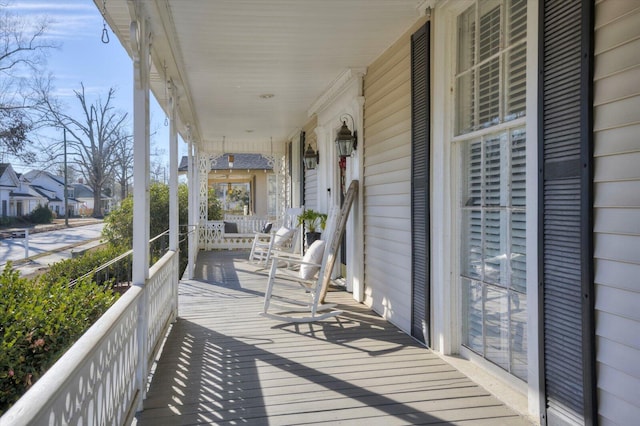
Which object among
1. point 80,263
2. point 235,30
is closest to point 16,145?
point 235,30

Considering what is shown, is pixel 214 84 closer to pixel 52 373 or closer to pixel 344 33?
pixel 344 33

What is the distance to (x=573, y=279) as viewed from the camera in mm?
1949

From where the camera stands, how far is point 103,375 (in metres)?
1.83

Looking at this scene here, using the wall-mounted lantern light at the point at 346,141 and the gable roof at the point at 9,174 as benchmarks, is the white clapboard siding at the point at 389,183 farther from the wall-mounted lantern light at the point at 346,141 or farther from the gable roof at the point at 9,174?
the gable roof at the point at 9,174

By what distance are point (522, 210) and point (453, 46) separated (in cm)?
130

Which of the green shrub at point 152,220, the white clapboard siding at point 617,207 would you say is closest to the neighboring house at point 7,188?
the white clapboard siding at point 617,207

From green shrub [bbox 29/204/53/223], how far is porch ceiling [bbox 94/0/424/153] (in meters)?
1.35

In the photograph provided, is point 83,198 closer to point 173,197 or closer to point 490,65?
point 173,197

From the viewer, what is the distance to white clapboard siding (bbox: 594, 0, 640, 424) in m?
1.66

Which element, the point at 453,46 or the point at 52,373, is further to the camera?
the point at 453,46

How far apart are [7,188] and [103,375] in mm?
1637

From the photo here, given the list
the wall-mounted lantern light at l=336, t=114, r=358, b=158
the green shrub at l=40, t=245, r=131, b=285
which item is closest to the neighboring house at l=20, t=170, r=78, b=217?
the green shrub at l=40, t=245, r=131, b=285

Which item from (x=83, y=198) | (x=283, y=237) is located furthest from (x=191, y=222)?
(x=83, y=198)

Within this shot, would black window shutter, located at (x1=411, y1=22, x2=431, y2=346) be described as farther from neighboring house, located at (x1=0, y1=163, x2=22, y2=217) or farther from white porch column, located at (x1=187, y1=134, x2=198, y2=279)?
white porch column, located at (x1=187, y1=134, x2=198, y2=279)
